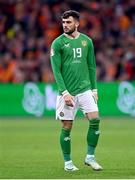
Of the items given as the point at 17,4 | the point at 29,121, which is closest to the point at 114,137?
the point at 29,121

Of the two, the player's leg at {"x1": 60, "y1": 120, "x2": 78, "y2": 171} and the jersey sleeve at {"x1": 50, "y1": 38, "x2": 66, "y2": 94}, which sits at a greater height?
the jersey sleeve at {"x1": 50, "y1": 38, "x2": 66, "y2": 94}

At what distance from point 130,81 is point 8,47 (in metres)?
4.83

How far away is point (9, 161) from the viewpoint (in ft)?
44.4

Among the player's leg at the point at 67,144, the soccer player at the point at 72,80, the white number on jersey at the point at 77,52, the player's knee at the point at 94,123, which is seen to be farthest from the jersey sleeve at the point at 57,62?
the player's knee at the point at 94,123

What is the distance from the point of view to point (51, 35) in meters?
28.2

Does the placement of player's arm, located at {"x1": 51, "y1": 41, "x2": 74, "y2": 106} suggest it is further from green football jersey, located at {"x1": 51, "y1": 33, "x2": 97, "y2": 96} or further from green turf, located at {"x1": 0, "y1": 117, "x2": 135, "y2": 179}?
green turf, located at {"x1": 0, "y1": 117, "x2": 135, "y2": 179}

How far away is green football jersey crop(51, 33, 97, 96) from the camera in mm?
12099

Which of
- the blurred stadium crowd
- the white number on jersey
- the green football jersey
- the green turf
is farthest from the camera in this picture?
the blurred stadium crowd

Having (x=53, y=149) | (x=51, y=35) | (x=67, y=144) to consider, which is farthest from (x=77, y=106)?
(x=51, y=35)

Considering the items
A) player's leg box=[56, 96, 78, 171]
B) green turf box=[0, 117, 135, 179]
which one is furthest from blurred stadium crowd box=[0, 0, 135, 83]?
player's leg box=[56, 96, 78, 171]

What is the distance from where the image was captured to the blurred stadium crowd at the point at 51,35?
1065 inches

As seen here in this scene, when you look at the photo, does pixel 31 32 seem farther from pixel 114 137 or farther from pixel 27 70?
pixel 114 137

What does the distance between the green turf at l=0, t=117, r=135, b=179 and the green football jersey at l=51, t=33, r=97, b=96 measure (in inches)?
51.2

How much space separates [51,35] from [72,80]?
52.7 feet
